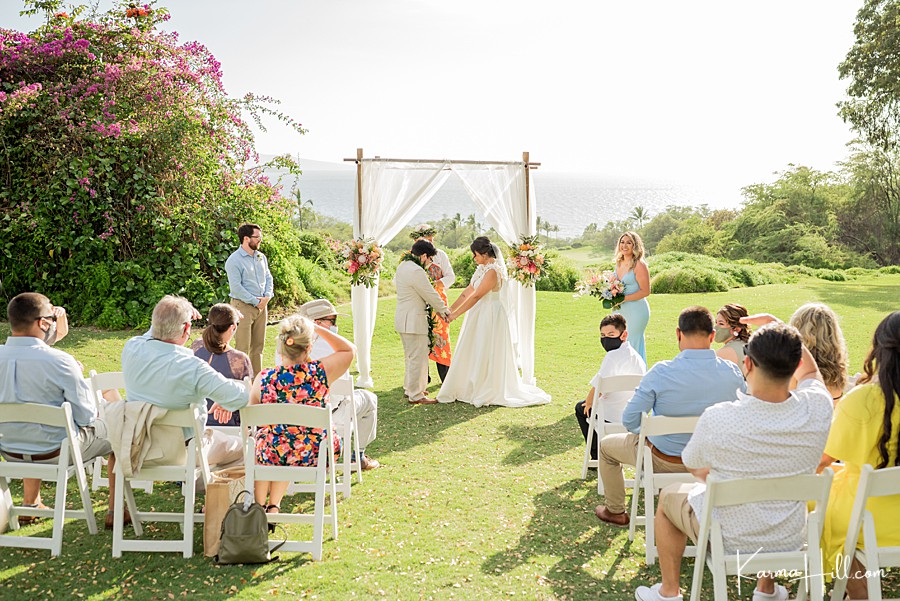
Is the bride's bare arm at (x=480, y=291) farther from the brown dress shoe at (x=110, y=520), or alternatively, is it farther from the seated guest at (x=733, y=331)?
the brown dress shoe at (x=110, y=520)

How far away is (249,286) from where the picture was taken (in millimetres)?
8430

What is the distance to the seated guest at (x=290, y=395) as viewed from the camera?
4.27m

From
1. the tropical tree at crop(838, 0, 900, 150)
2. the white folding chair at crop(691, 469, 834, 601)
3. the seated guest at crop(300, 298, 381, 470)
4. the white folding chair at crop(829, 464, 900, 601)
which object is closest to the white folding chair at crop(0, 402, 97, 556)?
the seated guest at crop(300, 298, 381, 470)

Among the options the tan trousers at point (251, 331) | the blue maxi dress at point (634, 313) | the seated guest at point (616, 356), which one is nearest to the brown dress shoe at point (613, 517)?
the seated guest at point (616, 356)

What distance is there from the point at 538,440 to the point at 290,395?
2.92 metres

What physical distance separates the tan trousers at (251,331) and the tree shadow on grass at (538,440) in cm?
346

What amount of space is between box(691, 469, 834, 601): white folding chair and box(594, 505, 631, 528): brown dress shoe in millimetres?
1465

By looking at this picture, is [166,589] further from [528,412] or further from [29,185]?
[29,185]

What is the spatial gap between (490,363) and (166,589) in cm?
474

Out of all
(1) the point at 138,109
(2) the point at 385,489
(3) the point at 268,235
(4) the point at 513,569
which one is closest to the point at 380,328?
(3) the point at 268,235

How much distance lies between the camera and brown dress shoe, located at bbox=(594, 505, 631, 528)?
4.56 meters

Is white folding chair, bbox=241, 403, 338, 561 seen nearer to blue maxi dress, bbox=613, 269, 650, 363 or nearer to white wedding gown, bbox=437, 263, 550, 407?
white wedding gown, bbox=437, 263, 550, 407

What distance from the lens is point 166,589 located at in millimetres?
3611

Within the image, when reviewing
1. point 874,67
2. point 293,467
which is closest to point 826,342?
point 293,467
